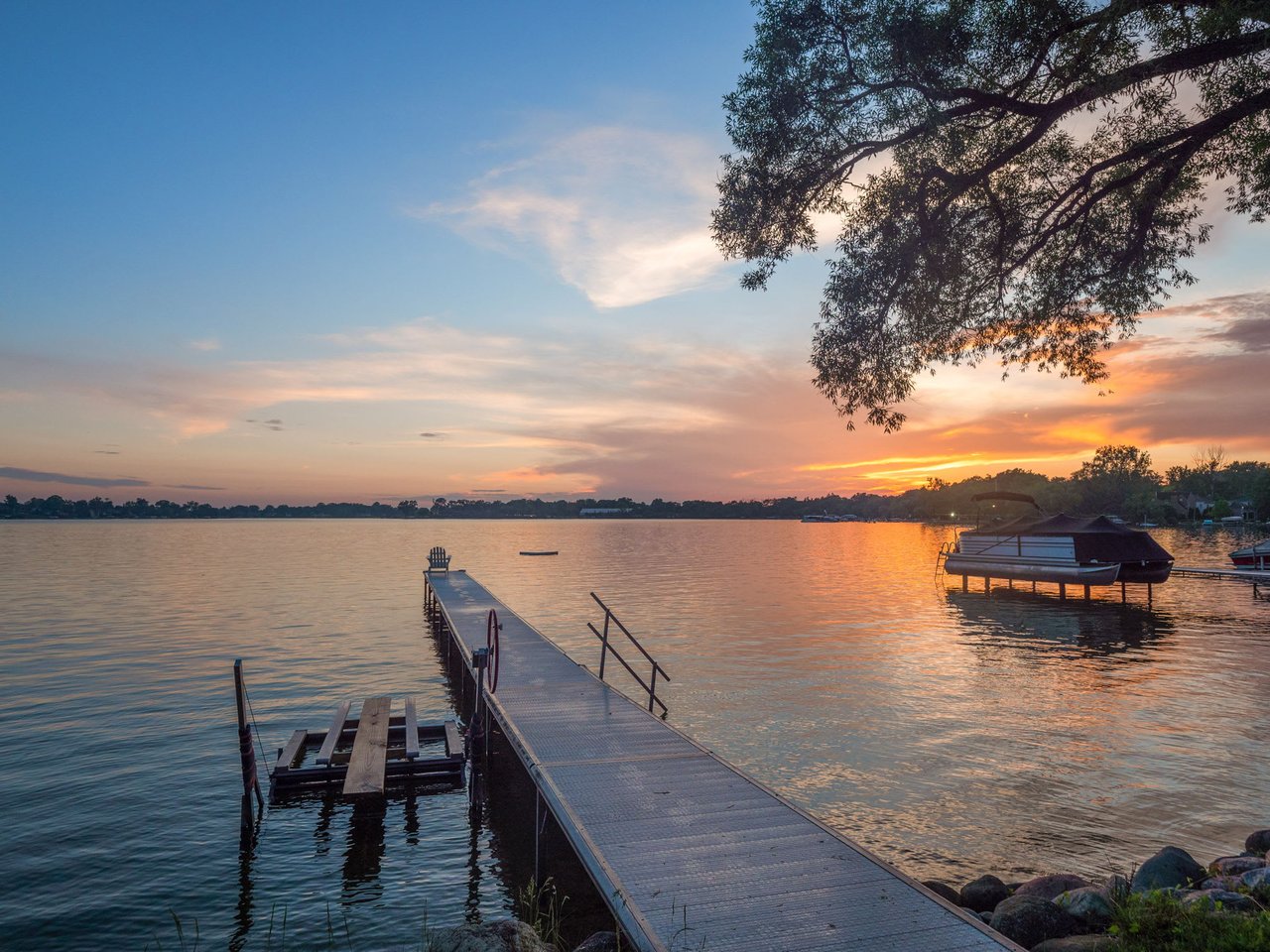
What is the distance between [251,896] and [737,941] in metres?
7.54

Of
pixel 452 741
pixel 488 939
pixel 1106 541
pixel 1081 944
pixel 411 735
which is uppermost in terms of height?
pixel 1106 541

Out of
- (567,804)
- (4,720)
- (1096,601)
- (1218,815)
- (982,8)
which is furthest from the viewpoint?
(1096,601)

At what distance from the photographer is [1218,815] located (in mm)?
12930

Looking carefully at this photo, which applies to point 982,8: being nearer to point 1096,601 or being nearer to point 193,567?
point 1096,601

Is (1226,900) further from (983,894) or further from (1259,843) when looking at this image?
(1259,843)

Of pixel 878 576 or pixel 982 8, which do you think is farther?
pixel 878 576

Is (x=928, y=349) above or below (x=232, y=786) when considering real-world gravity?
above

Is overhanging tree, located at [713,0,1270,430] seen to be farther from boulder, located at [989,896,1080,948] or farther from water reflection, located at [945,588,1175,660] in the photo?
water reflection, located at [945,588,1175,660]

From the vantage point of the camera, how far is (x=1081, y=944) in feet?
22.5

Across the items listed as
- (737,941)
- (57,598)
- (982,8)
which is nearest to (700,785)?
(737,941)

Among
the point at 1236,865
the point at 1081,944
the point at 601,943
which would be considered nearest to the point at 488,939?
the point at 601,943

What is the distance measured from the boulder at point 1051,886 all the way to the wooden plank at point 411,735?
34.0ft

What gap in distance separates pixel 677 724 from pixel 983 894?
10.3 m

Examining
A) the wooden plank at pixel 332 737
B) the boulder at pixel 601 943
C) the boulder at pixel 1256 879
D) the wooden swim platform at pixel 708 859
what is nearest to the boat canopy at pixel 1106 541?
the wooden swim platform at pixel 708 859
